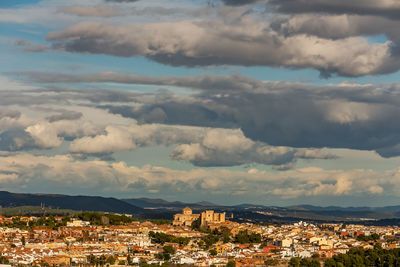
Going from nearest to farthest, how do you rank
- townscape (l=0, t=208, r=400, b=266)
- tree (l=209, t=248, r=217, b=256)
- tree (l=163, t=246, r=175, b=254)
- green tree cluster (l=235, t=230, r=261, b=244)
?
townscape (l=0, t=208, r=400, b=266)
tree (l=163, t=246, r=175, b=254)
tree (l=209, t=248, r=217, b=256)
green tree cluster (l=235, t=230, r=261, b=244)

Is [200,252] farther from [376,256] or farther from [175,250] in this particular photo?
[376,256]

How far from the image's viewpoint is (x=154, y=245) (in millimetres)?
161250

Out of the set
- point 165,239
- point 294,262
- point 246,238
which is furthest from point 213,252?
point 246,238

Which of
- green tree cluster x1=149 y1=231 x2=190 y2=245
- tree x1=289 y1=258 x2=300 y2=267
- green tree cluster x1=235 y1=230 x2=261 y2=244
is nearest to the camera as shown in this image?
tree x1=289 y1=258 x2=300 y2=267

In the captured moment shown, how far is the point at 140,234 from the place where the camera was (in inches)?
6949

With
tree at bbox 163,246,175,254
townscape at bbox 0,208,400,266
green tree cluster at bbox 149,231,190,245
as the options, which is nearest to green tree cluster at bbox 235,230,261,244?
townscape at bbox 0,208,400,266

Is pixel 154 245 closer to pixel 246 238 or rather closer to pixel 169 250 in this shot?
pixel 169 250

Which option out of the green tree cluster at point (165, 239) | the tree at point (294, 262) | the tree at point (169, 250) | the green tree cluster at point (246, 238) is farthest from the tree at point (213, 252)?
the green tree cluster at point (246, 238)

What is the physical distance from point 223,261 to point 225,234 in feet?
165

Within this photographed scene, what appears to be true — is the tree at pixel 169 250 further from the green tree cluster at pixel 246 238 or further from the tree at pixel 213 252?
the green tree cluster at pixel 246 238

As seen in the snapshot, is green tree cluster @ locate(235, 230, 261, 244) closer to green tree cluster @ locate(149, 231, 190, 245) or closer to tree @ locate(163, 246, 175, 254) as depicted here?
green tree cluster @ locate(149, 231, 190, 245)

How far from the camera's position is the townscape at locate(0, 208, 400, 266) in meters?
132

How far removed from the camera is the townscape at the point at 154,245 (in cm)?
13175

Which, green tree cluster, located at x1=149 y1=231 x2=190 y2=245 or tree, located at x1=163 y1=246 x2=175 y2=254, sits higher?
green tree cluster, located at x1=149 y1=231 x2=190 y2=245
